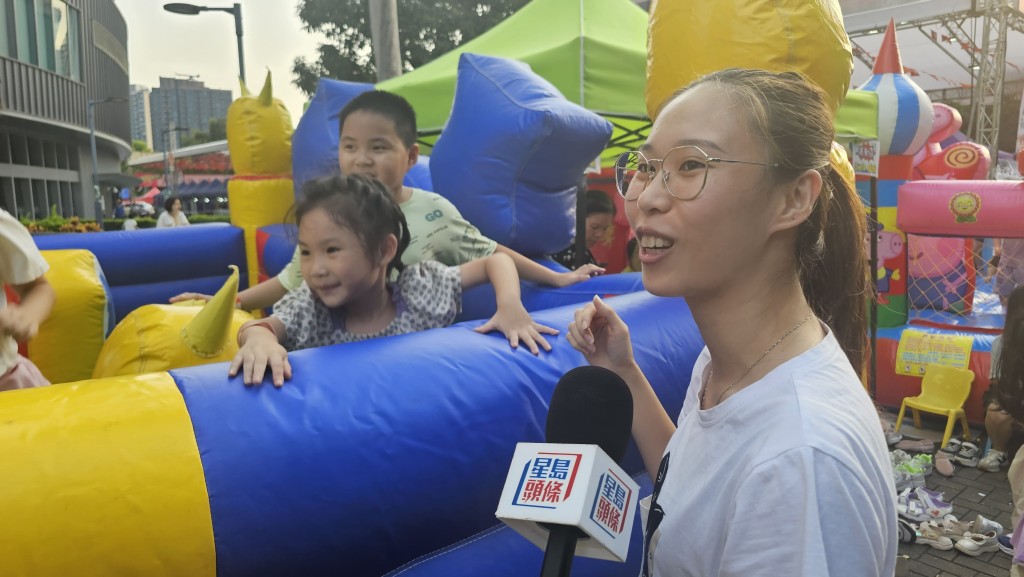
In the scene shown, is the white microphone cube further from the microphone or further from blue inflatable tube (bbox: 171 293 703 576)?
blue inflatable tube (bbox: 171 293 703 576)

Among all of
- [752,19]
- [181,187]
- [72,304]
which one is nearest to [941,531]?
[752,19]

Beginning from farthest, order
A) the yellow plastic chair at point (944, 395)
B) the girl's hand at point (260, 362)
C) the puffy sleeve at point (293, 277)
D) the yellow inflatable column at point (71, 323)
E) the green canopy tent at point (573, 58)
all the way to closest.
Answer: the green canopy tent at point (573, 58)
the yellow plastic chair at point (944, 395)
the puffy sleeve at point (293, 277)
the yellow inflatable column at point (71, 323)
the girl's hand at point (260, 362)

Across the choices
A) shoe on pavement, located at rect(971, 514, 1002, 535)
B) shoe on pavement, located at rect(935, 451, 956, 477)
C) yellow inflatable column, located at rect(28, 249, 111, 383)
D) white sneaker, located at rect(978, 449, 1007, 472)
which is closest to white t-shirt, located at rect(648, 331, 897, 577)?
yellow inflatable column, located at rect(28, 249, 111, 383)

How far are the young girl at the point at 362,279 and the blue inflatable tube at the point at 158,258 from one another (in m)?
1.91

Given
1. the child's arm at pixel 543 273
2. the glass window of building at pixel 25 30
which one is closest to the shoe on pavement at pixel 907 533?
the child's arm at pixel 543 273

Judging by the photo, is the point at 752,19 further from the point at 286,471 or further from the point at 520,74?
the point at 286,471

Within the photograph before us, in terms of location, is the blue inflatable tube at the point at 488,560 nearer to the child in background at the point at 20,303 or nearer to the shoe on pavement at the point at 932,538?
the child in background at the point at 20,303

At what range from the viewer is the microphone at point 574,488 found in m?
0.70

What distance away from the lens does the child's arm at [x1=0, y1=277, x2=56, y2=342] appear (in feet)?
5.32

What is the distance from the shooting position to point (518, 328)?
5.05 feet

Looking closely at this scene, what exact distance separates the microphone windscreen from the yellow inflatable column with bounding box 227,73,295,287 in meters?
3.50

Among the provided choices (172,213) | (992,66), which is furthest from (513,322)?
(992,66)

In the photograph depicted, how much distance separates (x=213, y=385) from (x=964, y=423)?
15.2ft

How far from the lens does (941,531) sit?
322 cm
